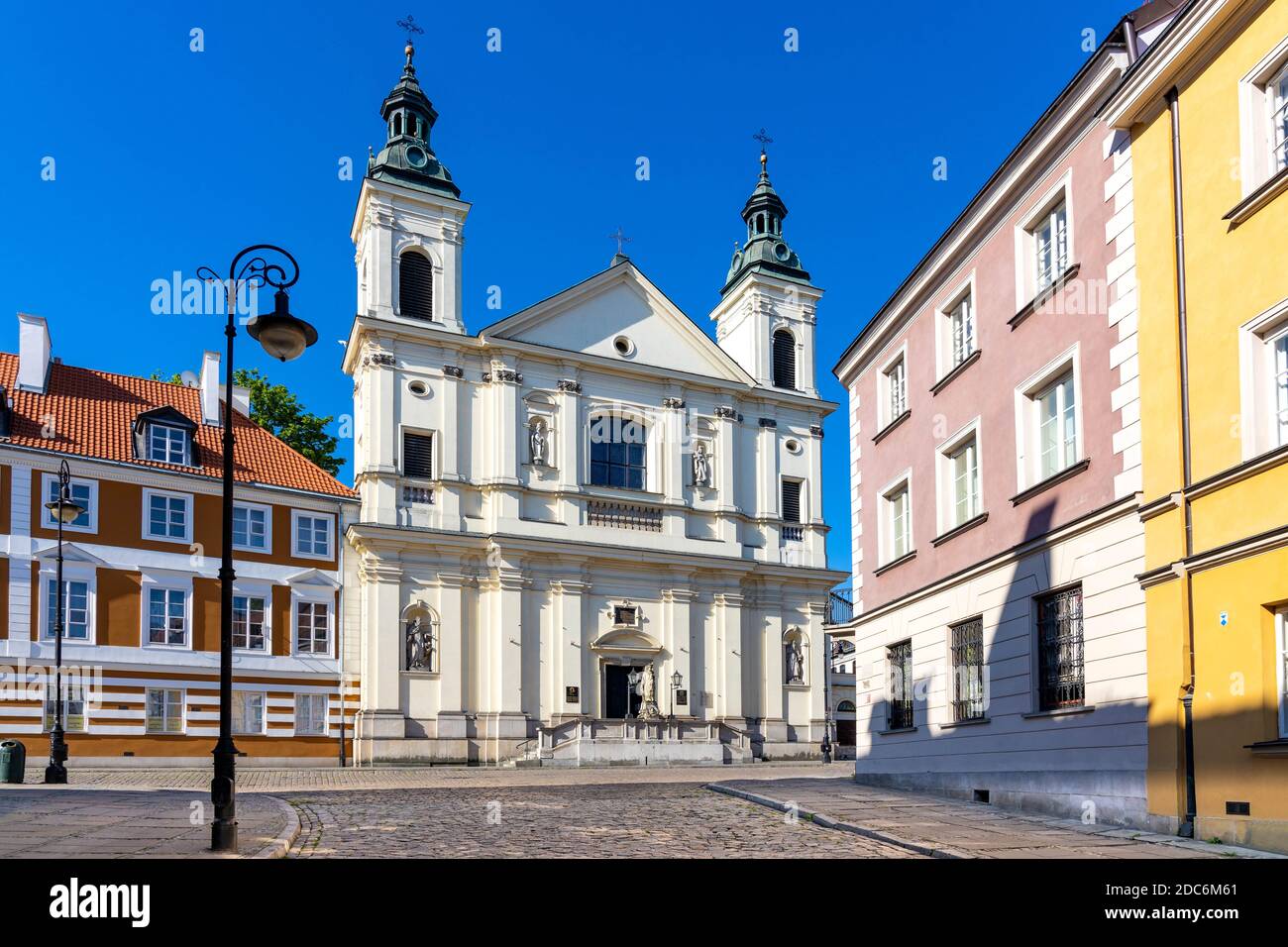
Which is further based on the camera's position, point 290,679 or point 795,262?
point 795,262

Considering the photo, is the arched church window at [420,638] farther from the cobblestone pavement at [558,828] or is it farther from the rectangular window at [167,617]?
the cobblestone pavement at [558,828]

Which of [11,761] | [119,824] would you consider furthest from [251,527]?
[119,824]

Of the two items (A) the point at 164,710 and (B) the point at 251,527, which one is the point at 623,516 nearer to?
(B) the point at 251,527

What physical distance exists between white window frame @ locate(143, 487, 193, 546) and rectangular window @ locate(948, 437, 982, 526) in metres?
27.4

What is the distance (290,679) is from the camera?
137ft

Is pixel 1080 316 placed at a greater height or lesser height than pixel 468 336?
lesser

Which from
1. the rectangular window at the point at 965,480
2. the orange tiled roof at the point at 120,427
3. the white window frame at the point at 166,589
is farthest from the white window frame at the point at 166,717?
the rectangular window at the point at 965,480

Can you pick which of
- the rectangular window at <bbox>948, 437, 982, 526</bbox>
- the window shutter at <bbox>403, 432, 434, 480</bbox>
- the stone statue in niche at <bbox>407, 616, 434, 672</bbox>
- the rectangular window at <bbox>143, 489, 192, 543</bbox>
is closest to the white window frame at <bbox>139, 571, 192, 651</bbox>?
the rectangular window at <bbox>143, 489, 192, 543</bbox>
